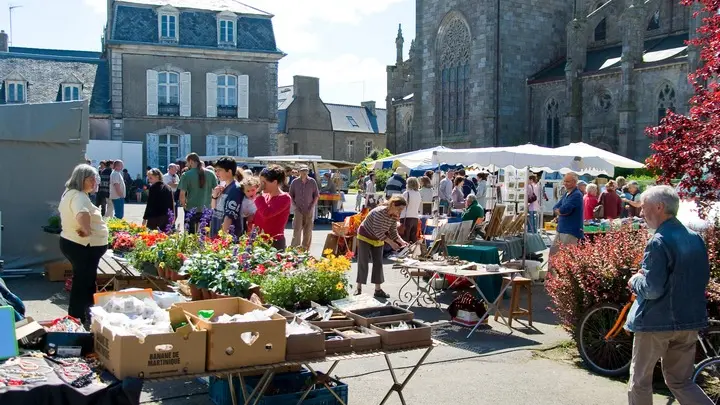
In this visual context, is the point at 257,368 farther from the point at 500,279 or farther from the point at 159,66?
the point at 159,66

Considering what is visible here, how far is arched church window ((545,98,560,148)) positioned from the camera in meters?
34.8

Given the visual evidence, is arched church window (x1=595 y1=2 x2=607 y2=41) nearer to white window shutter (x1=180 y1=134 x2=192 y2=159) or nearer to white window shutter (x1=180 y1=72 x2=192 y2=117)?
white window shutter (x1=180 y1=72 x2=192 y2=117)

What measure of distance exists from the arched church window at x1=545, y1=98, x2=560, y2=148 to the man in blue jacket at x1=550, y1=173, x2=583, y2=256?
2571 centimetres

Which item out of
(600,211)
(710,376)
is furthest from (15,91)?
(710,376)

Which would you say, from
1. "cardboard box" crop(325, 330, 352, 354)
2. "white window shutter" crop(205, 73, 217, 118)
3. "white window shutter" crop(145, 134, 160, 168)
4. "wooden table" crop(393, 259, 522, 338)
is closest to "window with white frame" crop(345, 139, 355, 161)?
"white window shutter" crop(205, 73, 217, 118)

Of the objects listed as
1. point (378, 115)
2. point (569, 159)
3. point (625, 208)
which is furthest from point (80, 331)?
point (378, 115)

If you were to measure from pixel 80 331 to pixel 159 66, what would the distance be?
30.0 meters

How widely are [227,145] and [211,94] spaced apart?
2.59 meters

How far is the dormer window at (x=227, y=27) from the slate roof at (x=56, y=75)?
5.91 m

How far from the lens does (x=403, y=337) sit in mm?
4645

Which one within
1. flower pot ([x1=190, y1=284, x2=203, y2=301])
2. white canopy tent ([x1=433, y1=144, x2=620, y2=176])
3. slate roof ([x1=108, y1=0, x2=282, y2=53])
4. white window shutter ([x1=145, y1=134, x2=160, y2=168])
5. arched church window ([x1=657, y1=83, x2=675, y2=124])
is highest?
slate roof ([x1=108, y1=0, x2=282, y2=53])

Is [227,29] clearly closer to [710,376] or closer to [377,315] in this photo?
[377,315]

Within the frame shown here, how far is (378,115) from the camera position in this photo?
6775 cm

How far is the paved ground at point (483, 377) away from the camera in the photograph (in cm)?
568
